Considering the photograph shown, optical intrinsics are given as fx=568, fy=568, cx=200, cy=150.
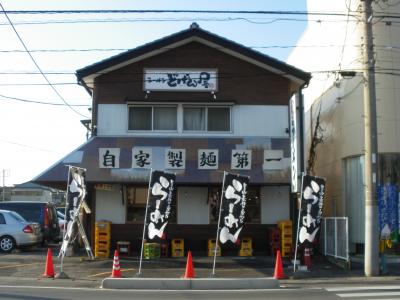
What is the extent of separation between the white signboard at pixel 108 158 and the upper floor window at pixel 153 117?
1714 mm


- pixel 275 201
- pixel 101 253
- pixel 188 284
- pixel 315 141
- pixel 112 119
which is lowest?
pixel 188 284

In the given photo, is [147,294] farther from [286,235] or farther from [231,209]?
[286,235]

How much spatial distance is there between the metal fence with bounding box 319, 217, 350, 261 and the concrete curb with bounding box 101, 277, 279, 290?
166 inches

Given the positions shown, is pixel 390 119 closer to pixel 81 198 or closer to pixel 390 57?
pixel 390 57

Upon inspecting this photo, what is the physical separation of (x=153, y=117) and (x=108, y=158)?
102 inches

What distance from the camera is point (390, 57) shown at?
778 inches

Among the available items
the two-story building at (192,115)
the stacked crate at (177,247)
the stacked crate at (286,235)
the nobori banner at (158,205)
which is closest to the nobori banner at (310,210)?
the stacked crate at (286,235)

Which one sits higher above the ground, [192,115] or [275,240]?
[192,115]

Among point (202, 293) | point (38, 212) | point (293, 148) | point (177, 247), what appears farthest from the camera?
point (38, 212)

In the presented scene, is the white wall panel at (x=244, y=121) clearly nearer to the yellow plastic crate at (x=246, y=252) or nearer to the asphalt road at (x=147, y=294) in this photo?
the yellow plastic crate at (x=246, y=252)

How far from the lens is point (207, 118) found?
2117cm

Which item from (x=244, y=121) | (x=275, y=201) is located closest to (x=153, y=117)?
(x=244, y=121)

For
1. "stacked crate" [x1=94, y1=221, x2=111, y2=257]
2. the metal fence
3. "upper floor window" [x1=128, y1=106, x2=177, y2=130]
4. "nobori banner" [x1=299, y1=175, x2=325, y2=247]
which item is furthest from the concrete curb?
"upper floor window" [x1=128, y1=106, x2=177, y2=130]

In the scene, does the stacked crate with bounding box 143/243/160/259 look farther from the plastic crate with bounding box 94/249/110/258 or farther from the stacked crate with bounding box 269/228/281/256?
the stacked crate with bounding box 269/228/281/256
